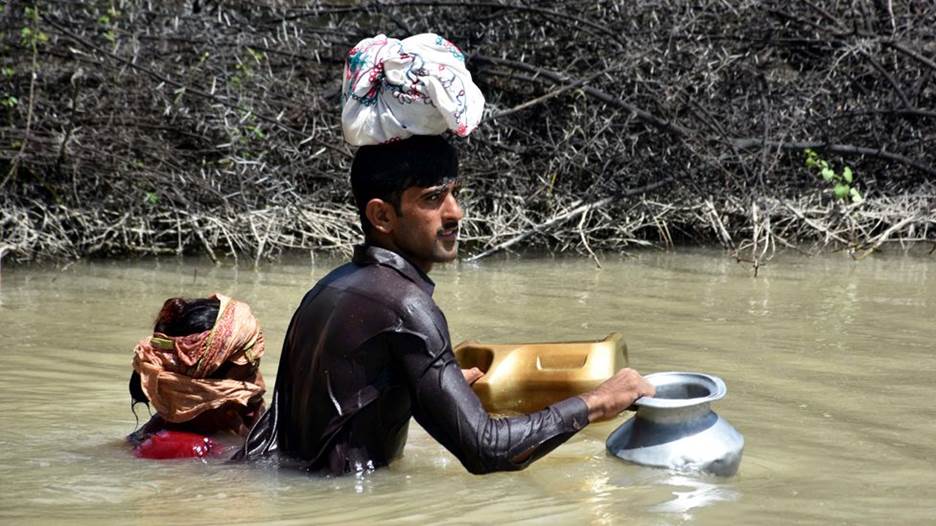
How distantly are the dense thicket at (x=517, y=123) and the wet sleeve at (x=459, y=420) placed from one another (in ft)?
16.9

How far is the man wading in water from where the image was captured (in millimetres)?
3596

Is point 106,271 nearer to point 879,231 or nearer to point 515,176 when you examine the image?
point 515,176

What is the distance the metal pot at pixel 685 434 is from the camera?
391 centimetres

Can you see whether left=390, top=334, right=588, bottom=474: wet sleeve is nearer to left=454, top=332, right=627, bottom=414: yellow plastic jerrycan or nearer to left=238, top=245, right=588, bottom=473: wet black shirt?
left=238, top=245, right=588, bottom=473: wet black shirt

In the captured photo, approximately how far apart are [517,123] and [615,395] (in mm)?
6346

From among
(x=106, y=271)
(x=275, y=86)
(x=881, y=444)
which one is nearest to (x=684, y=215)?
(x=275, y=86)

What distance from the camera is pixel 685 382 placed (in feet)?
13.3

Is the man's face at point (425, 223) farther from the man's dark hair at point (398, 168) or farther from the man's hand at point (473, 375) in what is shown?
the man's hand at point (473, 375)

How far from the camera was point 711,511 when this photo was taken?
148 inches

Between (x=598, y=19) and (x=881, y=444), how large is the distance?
5650mm

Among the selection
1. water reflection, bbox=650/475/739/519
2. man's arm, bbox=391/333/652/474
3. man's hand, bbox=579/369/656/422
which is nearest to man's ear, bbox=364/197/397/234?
man's arm, bbox=391/333/652/474

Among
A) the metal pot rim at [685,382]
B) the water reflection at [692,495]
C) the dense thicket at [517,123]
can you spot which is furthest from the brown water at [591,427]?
the dense thicket at [517,123]

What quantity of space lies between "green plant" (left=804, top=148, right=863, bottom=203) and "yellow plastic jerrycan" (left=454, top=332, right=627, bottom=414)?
5.24m

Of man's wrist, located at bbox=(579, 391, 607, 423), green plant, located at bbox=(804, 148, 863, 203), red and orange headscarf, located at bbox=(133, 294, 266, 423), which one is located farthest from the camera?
green plant, located at bbox=(804, 148, 863, 203)
